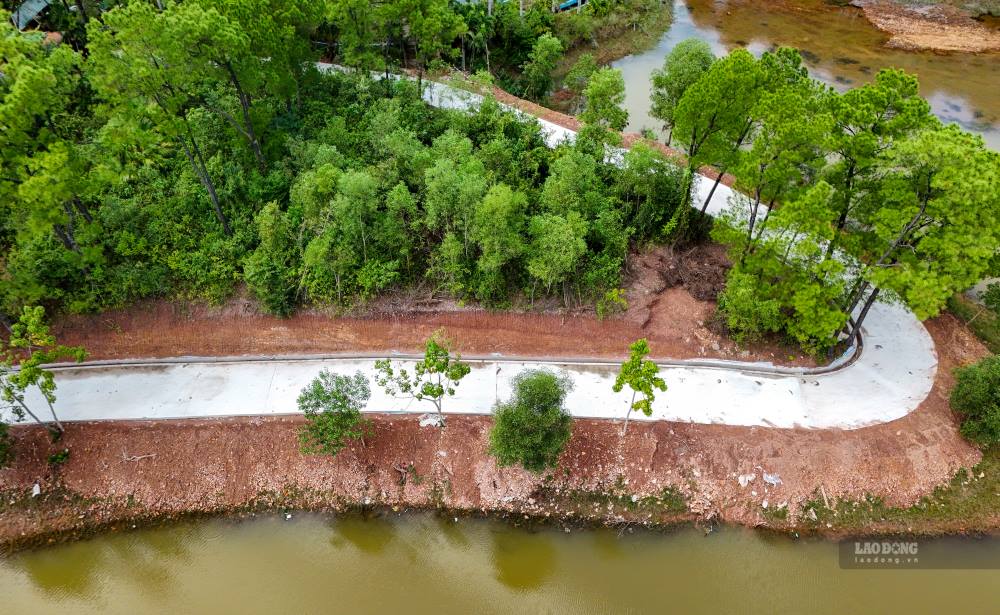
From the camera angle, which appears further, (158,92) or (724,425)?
(724,425)

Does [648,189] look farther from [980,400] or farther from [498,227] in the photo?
[980,400]

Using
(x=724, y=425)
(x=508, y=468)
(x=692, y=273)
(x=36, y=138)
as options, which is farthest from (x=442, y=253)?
(x=36, y=138)

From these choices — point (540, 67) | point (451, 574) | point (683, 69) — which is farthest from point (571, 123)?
point (451, 574)

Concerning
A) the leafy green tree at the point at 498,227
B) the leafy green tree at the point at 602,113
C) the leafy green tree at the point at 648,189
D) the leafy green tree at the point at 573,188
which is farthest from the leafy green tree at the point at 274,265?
the leafy green tree at the point at 648,189

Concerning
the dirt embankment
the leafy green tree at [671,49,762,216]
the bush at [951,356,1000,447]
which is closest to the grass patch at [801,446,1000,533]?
the bush at [951,356,1000,447]

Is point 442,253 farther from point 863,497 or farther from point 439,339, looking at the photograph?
point 863,497
